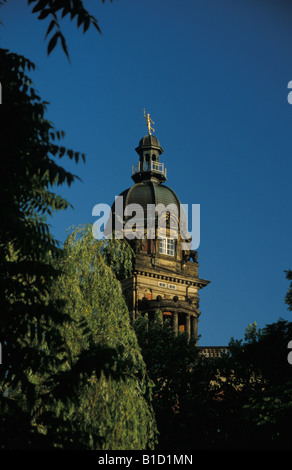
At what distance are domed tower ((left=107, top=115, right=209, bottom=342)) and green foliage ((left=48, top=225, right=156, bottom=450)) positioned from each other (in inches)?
1411

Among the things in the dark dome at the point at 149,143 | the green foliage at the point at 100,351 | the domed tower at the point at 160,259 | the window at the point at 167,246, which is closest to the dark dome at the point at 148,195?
the domed tower at the point at 160,259

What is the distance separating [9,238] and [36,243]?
55 centimetres

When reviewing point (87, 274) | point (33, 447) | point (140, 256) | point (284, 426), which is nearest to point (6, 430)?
point (33, 447)

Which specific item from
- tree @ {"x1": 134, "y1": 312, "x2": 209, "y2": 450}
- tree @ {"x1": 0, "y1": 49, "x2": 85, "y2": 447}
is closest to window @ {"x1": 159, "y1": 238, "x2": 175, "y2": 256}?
tree @ {"x1": 134, "y1": 312, "x2": 209, "y2": 450}

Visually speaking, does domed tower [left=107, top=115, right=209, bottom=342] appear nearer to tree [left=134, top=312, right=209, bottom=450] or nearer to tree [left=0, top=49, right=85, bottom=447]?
tree [left=134, top=312, right=209, bottom=450]

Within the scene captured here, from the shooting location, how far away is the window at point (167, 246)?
6481cm

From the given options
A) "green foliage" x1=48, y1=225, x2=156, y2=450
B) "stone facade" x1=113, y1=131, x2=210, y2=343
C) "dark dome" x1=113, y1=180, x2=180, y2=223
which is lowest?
"green foliage" x1=48, y1=225, x2=156, y2=450

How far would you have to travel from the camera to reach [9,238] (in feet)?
42.0

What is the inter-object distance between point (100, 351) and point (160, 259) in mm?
51131

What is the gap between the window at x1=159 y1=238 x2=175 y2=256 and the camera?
2552 inches

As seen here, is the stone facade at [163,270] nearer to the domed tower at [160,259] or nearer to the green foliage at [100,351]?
the domed tower at [160,259]

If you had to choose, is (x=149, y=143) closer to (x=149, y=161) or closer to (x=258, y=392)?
(x=149, y=161)

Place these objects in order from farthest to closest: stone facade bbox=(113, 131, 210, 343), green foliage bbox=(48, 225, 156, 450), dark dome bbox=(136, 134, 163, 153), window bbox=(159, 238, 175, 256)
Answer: dark dome bbox=(136, 134, 163, 153)
window bbox=(159, 238, 175, 256)
stone facade bbox=(113, 131, 210, 343)
green foliage bbox=(48, 225, 156, 450)
